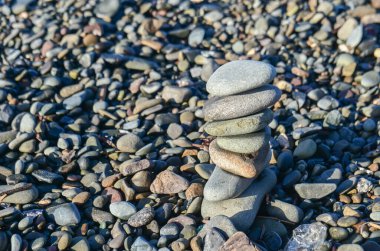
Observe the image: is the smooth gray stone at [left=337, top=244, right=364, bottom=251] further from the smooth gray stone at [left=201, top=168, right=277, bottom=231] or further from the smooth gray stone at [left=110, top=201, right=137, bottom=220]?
the smooth gray stone at [left=110, top=201, right=137, bottom=220]

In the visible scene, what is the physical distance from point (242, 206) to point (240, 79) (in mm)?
1006

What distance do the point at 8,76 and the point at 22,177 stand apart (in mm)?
1992

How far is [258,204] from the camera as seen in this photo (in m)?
4.21

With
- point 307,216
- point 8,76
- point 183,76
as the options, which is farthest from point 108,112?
point 307,216

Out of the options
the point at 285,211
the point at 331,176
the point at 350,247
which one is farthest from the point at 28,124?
the point at 350,247

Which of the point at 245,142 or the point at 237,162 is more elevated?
the point at 245,142

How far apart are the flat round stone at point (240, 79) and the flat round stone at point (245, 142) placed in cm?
37

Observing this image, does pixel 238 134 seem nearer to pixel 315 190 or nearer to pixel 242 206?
pixel 242 206

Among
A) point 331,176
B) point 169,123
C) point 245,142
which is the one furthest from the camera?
point 169,123

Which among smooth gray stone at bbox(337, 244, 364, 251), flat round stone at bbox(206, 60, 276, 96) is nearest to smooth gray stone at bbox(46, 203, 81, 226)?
flat round stone at bbox(206, 60, 276, 96)

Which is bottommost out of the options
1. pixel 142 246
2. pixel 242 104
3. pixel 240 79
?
pixel 142 246

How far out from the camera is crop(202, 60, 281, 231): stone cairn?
387cm

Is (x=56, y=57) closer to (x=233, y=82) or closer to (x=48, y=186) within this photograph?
(x=48, y=186)

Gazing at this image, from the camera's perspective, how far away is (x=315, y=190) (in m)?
4.35
